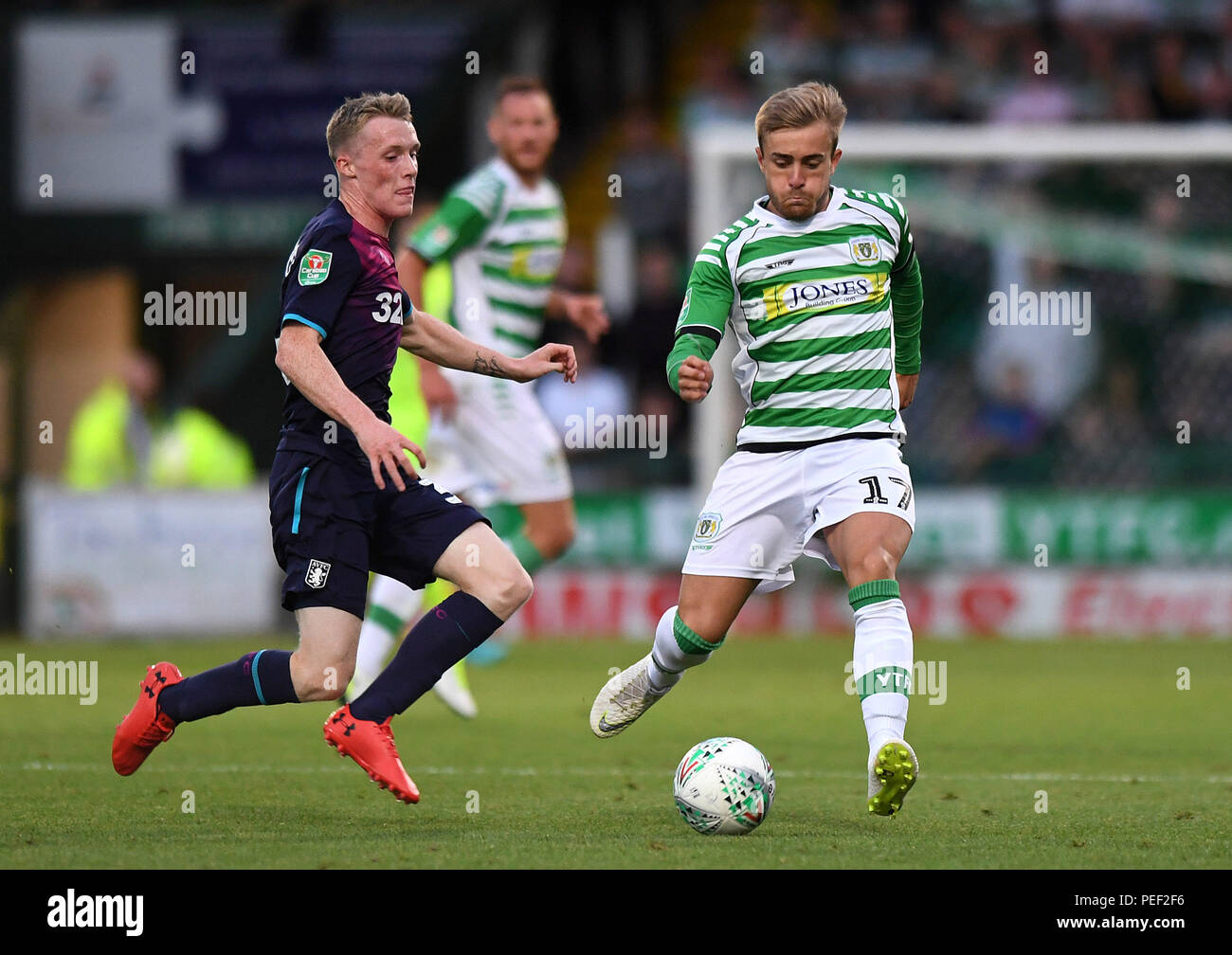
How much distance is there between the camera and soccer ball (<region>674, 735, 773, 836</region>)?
5.65m

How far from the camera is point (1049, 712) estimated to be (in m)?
9.31

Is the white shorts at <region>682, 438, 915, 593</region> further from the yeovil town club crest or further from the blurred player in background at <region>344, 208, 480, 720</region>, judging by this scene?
the blurred player in background at <region>344, 208, 480, 720</region>

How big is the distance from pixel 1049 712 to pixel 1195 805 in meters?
3.05

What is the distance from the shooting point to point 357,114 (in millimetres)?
5965

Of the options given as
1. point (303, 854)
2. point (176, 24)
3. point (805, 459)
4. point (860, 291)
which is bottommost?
point (303, 854)

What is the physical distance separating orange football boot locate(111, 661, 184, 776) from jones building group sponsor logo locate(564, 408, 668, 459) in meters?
8.17

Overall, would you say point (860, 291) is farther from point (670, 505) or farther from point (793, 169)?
point (670, 505)

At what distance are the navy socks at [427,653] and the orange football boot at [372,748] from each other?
2.0 inches

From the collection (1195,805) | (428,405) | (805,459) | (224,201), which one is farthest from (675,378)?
(224,201)

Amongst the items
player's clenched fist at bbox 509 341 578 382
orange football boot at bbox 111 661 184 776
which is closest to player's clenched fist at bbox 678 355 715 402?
player's clenched fist at bbox 509 341 578 382

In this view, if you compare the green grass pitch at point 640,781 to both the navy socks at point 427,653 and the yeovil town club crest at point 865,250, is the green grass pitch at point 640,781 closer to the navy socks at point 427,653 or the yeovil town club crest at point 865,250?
the navy socks at point 427,653

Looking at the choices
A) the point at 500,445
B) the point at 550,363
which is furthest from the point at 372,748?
the point at 500,445

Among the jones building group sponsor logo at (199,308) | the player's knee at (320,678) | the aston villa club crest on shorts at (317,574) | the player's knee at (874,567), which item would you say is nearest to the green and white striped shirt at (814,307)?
the player's knee at (874,567)

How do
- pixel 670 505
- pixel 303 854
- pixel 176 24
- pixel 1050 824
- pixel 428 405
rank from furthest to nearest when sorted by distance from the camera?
pixel 176 24, pixel 670 505, pixel 428 405, pixel 1050 824, pixel 303 854
